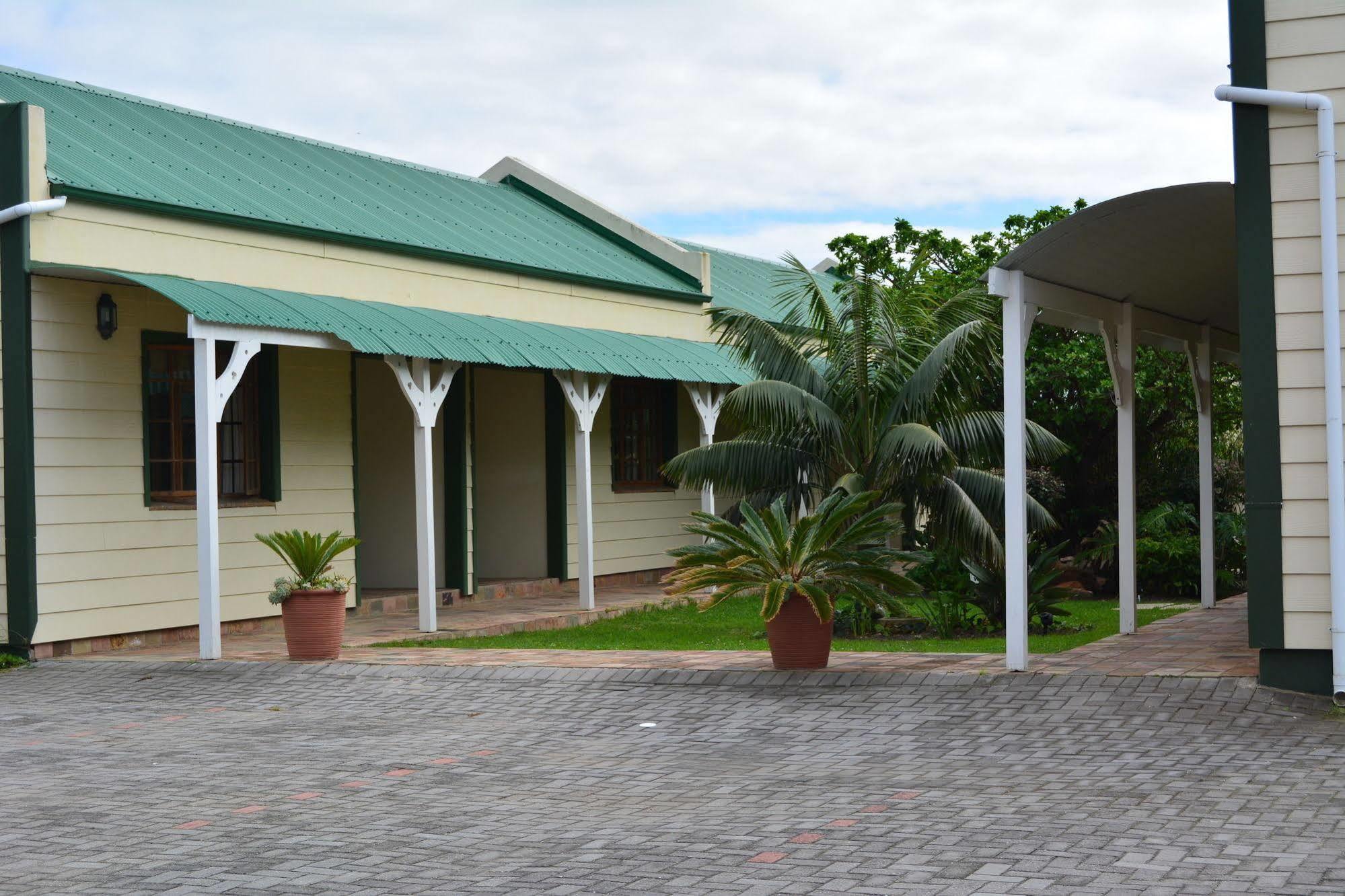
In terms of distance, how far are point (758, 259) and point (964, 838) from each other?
21555mm

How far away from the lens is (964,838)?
5934 mm

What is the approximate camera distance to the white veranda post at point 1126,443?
12000mm

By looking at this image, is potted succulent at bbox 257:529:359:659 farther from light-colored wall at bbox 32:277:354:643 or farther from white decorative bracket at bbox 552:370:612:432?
white decorative bracket at bbox 552:370:612:432

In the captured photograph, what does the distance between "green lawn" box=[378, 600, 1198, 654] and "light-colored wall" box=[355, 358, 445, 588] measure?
2.76m

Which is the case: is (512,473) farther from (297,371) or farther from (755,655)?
(755,655)

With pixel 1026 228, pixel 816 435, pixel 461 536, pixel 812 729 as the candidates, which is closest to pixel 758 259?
pixel 1026 228

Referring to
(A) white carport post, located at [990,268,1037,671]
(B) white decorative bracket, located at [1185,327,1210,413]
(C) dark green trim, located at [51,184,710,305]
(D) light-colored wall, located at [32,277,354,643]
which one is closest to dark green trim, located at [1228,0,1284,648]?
(A) white carport post, located at [990,268,1037,671]

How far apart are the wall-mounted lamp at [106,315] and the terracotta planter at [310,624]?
291cm

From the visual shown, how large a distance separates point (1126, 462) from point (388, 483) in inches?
→ 340

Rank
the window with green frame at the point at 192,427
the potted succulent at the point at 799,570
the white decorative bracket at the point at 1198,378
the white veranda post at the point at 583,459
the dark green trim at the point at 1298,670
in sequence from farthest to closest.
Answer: the white veranda post at the point at 583,459
the white decorative bracket at the point at 1198,378
the window with green frame at the point at 192,427
the potted succulent at the point at 799,570
the dark green trim at the point at 1298,670

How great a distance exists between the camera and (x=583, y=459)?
616 inches

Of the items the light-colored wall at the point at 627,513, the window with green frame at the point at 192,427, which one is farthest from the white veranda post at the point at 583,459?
the window with green frame at the point at 192,427

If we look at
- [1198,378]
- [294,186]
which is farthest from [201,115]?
[1198,378]

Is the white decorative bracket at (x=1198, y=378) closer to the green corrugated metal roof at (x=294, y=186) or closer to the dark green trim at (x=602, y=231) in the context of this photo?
the green corrugated metal roof at (x=294, y=186)
